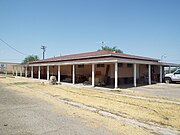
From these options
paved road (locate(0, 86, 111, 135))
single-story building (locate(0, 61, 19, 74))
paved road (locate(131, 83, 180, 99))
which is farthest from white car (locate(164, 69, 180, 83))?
single-story building (locate(0, 61, 19, 74))

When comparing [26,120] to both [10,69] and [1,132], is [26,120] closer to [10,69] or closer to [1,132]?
[1,132]

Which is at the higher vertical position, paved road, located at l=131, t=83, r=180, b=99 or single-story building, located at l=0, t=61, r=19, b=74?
single-story building, located at l=0, t=61, r=19, b=74

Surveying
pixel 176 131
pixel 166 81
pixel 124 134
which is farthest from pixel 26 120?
pixel 166 81

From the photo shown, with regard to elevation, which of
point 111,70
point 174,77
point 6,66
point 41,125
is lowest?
point 41,125

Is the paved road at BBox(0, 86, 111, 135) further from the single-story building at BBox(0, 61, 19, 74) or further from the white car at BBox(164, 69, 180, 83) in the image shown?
the single-story building at BBox(0, 61, 19, 74)

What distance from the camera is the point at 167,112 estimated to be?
7.89 metres

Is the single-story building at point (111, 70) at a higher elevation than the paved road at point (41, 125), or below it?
higher

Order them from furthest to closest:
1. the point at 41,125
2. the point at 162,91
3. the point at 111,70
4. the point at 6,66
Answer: the point at 6,66 < the point at 111,70 < the point at 162,91 < the point at 41,125

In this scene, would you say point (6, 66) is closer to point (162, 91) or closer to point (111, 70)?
point (111, 70)

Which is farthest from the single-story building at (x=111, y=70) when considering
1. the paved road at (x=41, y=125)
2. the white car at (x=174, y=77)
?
the paved road at (x=41, y=125)

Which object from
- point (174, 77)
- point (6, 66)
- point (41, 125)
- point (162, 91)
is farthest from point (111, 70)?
point (6, 66)

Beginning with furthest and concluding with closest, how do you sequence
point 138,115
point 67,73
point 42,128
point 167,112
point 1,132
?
1. point 67,73
2. point 167,112
3. point 138,115
4. point 42,128
5. point 1,132

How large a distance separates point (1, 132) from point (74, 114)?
10.1 feet

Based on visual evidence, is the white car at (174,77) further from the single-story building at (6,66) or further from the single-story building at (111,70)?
the single-story building at (6,66)
